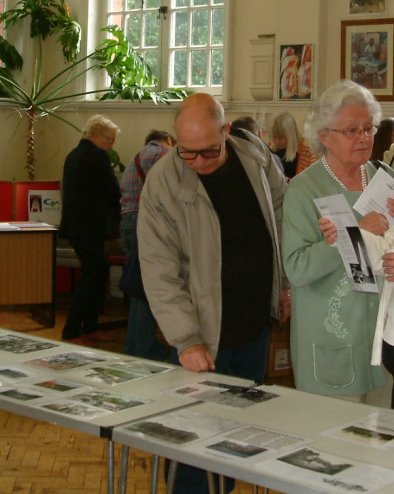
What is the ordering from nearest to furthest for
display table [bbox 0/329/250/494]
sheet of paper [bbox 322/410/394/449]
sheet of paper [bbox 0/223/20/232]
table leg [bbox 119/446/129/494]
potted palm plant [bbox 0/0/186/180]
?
sheet of paper [bbox 322/410/394/449] < display table [bbox 0/329/250/494] < table leg [bbox 119/446/129/494] < sheet of paper [bbox 0/223/20/232] < potted palm plant [bbox 0/0/186/180]

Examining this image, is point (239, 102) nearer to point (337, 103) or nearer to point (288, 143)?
point (288, 143)

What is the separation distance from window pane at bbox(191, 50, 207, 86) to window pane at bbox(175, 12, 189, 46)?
211 mm

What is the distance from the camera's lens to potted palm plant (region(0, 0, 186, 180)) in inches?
386

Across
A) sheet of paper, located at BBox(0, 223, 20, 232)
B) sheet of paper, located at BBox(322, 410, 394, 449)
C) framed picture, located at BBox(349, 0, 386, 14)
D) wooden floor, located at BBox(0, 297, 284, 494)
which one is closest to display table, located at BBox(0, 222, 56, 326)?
sheet of paper, located at BBox(0, 223, 20, 232)

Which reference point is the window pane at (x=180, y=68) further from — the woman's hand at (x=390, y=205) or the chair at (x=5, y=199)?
the woman's hand at (x=390, y=205)

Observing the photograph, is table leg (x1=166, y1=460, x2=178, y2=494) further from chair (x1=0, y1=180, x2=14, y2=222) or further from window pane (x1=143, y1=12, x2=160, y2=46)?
window pane (x1=143, y1=12, x2=160, y2=46)

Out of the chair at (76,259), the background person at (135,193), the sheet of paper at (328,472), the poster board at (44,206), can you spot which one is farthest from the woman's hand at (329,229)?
the poster board at (44,206)

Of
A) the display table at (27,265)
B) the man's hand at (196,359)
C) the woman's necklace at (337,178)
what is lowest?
the man's hand at (196,359)

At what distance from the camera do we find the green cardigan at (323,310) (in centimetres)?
285

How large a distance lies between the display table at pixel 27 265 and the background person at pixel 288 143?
204 centimetres

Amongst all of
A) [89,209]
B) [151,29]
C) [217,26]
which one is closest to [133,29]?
[151,29]

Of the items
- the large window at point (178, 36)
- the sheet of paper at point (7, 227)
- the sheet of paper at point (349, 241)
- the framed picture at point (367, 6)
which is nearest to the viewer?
the sheet of paper at point (349, 241)

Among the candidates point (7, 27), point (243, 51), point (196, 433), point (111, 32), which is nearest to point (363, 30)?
point (243, 51)

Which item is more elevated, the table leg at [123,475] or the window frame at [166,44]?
the window frame at [166,44]
